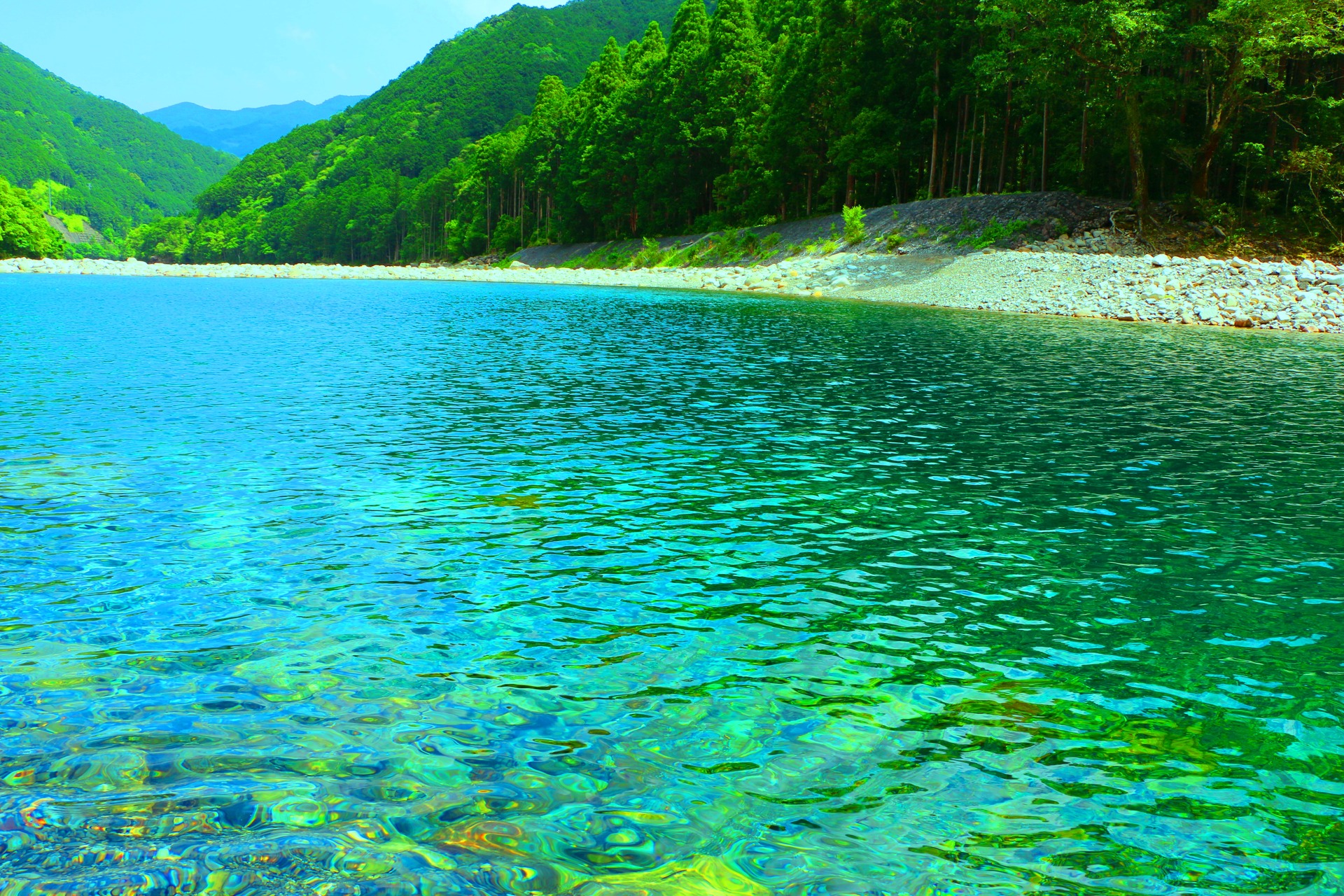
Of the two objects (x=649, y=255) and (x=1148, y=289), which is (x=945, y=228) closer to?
(x=1148, y=289)

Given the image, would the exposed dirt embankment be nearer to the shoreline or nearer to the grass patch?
the grass patch

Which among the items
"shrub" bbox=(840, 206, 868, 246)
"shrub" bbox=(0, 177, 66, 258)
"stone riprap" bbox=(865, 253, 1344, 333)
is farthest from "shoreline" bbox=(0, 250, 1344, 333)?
"shrub" bbox=(0, 177, 66, 258)

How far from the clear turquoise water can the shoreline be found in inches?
865

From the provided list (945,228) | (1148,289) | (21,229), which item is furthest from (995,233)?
(21,229)

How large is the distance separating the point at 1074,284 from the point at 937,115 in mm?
22283

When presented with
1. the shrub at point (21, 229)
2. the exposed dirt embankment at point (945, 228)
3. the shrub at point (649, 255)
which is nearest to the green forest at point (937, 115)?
the exposed dirt embankment at point (945, 228)

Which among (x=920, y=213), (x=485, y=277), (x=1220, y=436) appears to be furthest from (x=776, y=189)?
(x=1220, y=436)

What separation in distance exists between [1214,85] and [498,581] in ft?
160

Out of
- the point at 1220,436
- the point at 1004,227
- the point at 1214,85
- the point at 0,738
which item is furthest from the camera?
the point at 1004,227

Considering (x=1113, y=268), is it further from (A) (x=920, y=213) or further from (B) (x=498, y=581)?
(B) (x=498, y=581)

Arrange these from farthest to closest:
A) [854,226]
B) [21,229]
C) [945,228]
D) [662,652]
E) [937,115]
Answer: [21,229]
[937,115]
[854,226]
[945,228]
[662,652]

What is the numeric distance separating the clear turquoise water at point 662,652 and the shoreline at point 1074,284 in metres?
22.0

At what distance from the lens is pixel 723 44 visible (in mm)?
68875

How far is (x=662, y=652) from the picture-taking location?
606 cm
